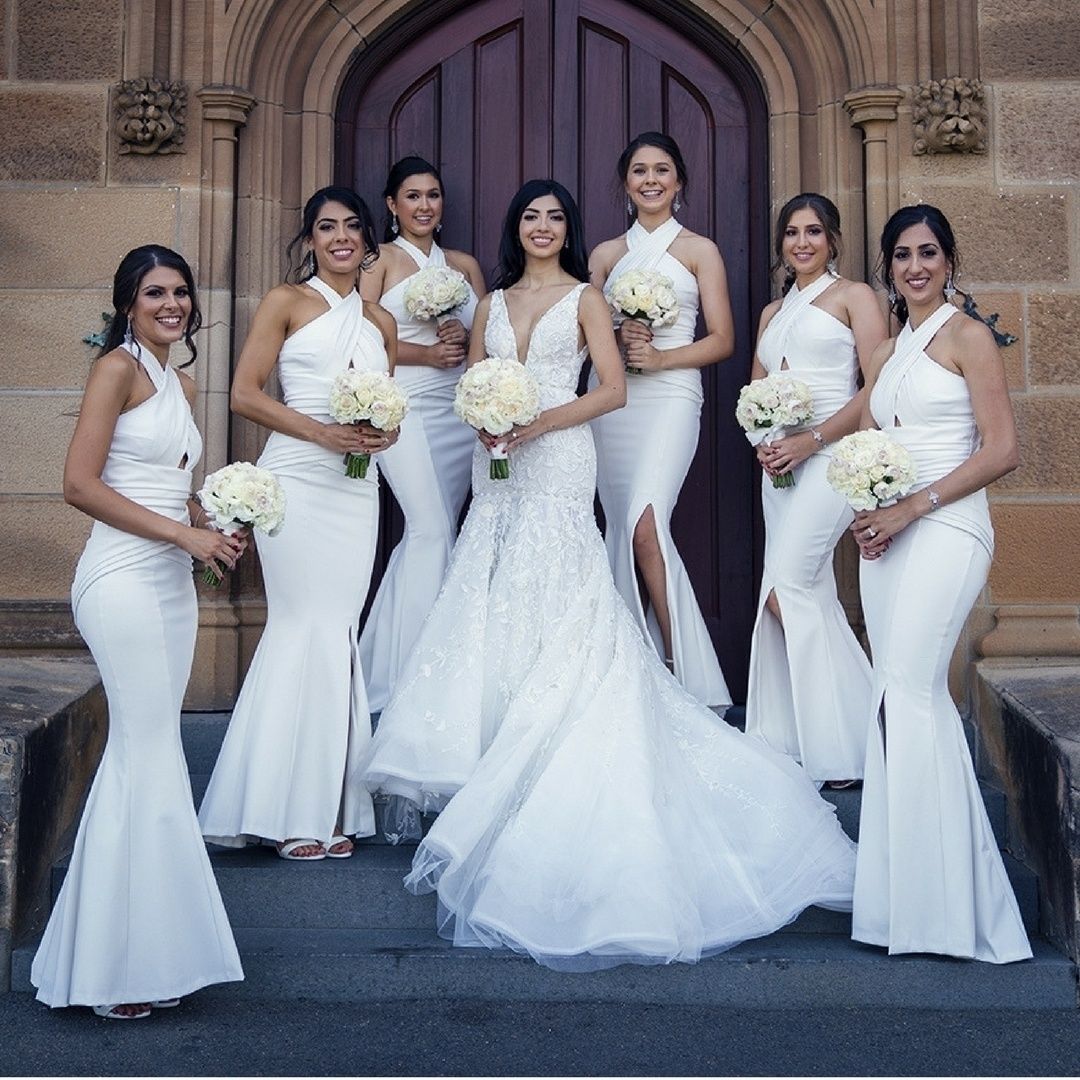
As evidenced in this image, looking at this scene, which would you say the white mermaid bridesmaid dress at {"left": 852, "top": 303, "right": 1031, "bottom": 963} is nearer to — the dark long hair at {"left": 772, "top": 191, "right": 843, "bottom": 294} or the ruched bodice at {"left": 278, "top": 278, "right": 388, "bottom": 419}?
the dark long hair at {"left": 772, "top": 191, "right": 843, "bottom": 294}

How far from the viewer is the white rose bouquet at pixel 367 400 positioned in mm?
4750

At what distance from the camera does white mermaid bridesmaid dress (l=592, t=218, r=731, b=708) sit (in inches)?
228

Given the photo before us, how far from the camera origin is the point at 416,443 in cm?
594

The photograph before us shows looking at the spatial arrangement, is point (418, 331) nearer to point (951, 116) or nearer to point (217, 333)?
point (217, 333)

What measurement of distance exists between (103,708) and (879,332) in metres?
3.23

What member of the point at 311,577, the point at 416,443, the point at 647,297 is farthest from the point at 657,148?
the point at 311,577

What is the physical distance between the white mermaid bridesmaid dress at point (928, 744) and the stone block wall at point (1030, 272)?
194 cm

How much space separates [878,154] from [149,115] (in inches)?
127

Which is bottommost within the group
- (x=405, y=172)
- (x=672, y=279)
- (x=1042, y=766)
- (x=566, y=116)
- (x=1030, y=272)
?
(x=1042, y=766)

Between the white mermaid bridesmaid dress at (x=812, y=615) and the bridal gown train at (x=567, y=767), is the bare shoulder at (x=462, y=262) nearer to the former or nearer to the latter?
the bridal gown train at (x=567, y=767)

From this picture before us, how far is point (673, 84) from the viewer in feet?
23.4

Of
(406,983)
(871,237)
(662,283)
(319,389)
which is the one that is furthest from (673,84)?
(406,983)

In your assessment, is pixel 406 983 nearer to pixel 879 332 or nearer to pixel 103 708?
pixel 103 708

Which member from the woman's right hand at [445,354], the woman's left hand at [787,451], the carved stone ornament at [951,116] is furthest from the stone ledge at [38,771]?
the carved stone ornament at [951,116]
